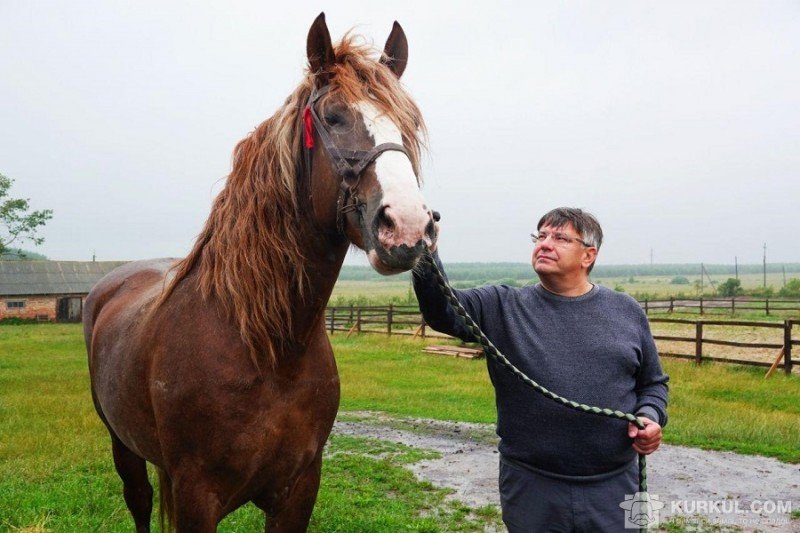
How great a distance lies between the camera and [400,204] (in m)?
1.68

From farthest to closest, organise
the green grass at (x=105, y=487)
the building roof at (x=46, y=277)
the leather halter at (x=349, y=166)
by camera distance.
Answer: the building roof at (x=46, y=277) < the green grass at (x=105, y=487) < the leather halter at (x=349, y=166)

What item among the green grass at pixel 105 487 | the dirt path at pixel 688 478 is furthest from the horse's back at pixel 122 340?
the dirt path at pixel 688 478

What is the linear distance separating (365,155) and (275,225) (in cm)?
55

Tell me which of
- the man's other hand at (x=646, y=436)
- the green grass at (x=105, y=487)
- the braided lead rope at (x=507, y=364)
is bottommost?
the green grass at (x=105, y=487)

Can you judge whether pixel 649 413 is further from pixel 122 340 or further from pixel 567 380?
pixel 122 340

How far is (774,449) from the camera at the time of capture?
6402 millimetres

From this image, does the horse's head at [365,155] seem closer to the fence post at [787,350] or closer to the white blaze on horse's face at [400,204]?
the white blaze on horse's face at [400,204]

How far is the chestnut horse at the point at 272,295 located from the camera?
2.02 m

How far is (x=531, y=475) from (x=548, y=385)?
1.21 feet

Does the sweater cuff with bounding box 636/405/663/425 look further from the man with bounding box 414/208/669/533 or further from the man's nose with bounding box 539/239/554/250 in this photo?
the man's nose with bounding box 539/239/554/250

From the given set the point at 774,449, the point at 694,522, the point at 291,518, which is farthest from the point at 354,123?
the point at 774,449

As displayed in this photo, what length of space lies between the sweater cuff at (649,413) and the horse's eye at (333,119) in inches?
65.0

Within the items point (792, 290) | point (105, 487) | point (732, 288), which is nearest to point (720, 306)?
point (732, 288)

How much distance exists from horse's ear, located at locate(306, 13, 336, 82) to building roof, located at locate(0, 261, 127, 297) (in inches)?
1476
